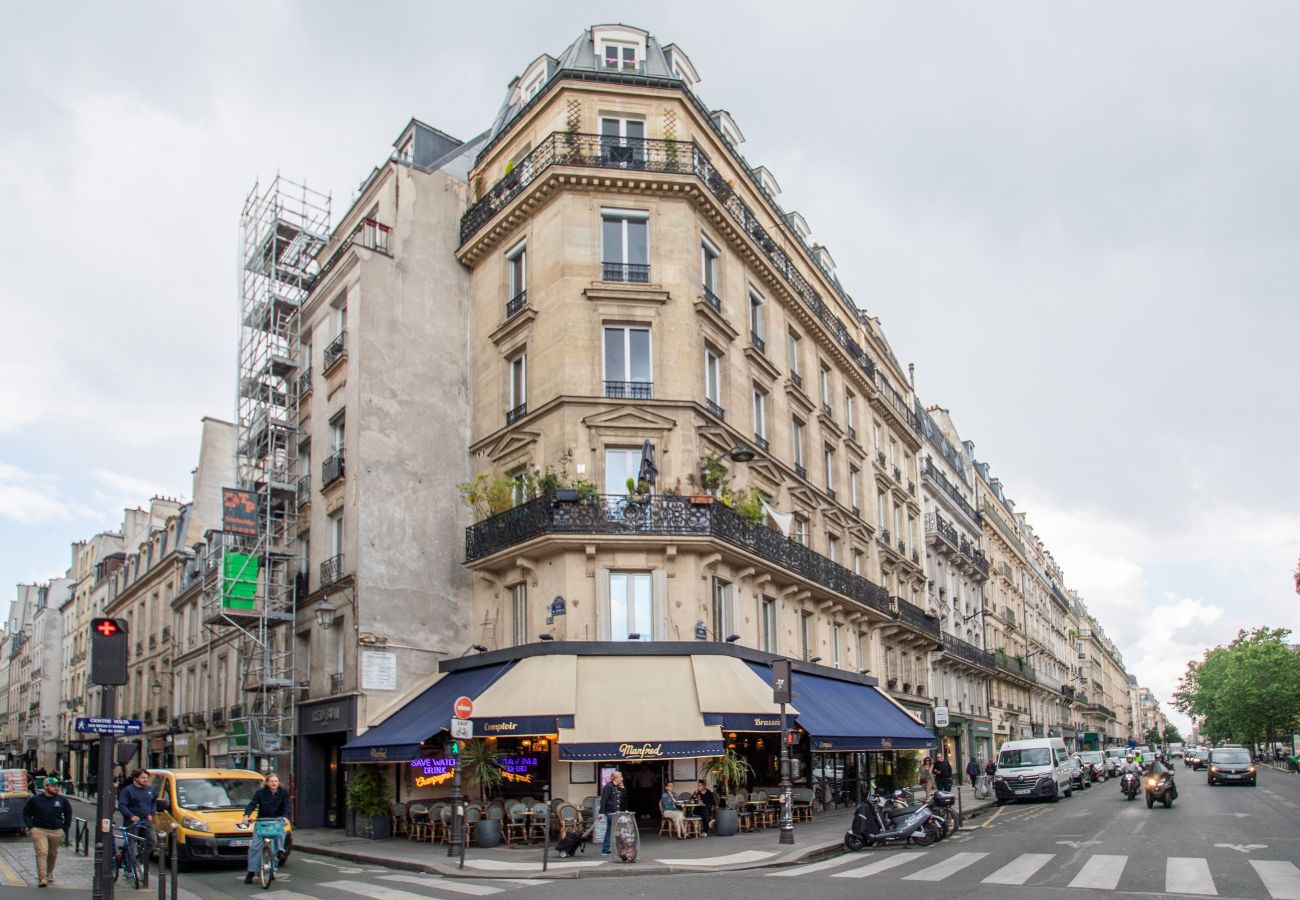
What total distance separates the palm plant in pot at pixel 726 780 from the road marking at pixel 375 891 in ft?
26.4

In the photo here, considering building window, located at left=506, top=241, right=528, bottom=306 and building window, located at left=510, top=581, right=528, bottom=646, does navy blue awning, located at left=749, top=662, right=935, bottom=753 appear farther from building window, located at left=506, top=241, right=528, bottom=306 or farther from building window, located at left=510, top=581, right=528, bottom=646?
building window, located at left=506, top=241, right=528, bottom=306

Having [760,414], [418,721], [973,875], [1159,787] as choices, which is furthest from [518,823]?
[1159,787]

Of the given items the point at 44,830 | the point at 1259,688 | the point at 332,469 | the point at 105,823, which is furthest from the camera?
the point at 1259,688

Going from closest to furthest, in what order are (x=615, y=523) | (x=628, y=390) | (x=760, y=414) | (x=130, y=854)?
(x=130, y=854)
(x=615, y=523)
(x=628, y=390)
(x=760, y=414)

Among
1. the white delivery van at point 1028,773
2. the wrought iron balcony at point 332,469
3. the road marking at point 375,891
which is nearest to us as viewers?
the road marking at point 375,891

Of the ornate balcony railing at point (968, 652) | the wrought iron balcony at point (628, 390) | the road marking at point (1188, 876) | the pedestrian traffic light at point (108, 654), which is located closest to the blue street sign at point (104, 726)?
the pedestrian traffic light at point (108, 654)

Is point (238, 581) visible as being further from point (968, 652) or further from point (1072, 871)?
point (968, 652)

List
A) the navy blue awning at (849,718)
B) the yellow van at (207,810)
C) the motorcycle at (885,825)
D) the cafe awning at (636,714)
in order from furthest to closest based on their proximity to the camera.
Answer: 1. the navy blue awning at (849,718)
2. the cafe awning at (636,714)
3. the motorcycle at (885,825)
4. the yellow van at (207,810)

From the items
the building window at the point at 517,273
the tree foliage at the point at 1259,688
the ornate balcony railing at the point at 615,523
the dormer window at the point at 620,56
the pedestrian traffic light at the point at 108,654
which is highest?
the dormer window at the point at 620,56

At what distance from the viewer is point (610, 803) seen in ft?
56.4

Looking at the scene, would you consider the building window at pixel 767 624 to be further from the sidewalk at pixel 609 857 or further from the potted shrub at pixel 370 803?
the potted shrub at pixel 370 803

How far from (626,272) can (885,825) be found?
43.6 feet

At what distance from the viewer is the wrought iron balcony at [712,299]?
1000 inches

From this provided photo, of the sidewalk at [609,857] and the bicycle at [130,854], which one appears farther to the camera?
the sidewalk at [609,857]
